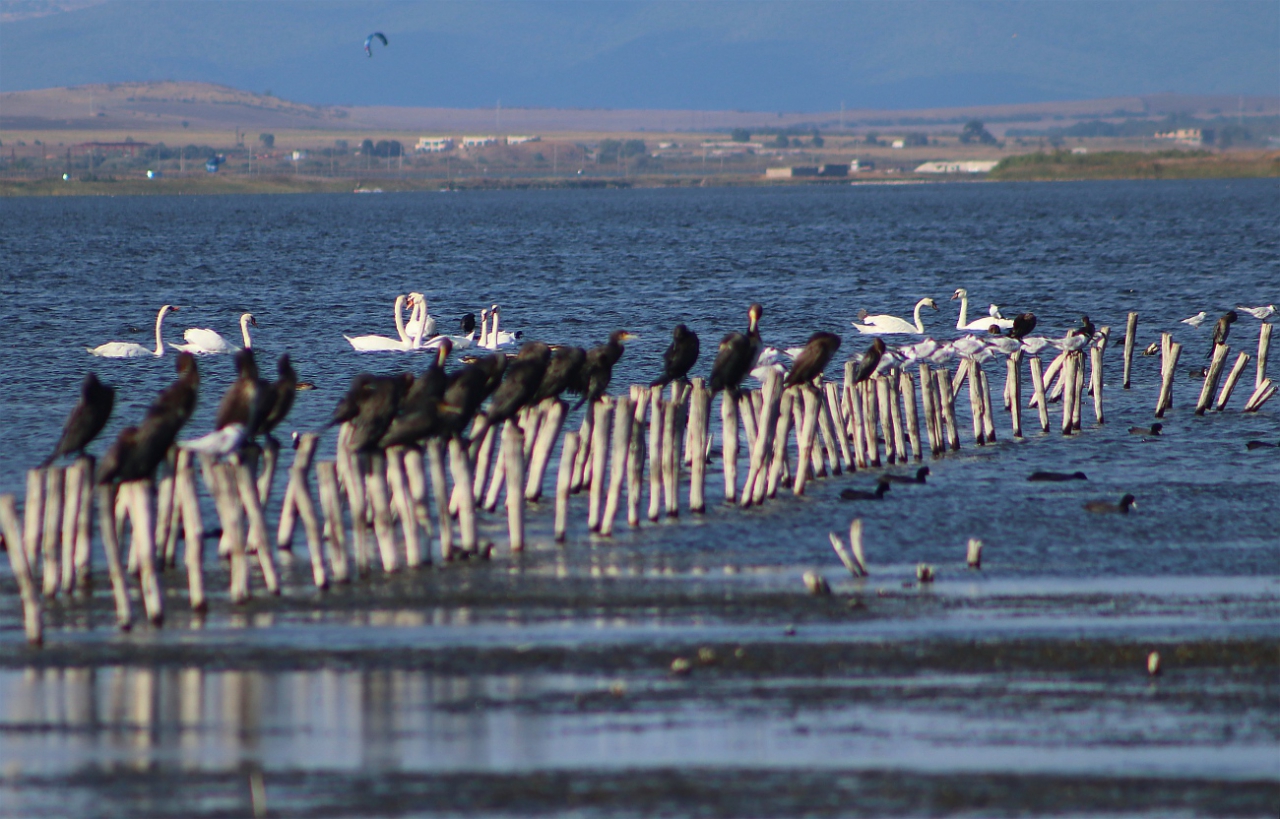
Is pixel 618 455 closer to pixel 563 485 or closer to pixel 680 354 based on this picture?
pixel 563 485

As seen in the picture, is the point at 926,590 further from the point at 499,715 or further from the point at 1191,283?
the point at 1191,283

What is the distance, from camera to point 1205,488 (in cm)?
1794

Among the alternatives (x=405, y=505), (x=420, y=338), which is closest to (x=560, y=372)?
(x=405, y=505)

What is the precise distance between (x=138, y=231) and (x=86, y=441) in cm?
9326

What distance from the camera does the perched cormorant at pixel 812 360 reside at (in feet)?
55.8

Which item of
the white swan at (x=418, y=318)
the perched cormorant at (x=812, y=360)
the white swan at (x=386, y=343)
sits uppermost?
the perched cormorant at (x=812, y=360)

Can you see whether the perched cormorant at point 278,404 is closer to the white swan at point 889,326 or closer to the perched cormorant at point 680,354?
the perched cormorant at point 680,354

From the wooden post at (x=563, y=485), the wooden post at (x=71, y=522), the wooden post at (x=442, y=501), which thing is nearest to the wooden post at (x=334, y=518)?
the wooden post at (x=442, y=501)

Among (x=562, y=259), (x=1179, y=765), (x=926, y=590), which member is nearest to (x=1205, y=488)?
(x=926, y=590)

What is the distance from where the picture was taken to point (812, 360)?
671 inches

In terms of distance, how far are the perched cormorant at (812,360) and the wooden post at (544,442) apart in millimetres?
2280

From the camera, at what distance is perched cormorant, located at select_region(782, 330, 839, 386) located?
1702cm

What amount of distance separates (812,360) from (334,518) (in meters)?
5.72

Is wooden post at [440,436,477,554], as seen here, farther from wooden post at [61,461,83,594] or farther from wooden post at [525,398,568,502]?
wooden post at [61,461,83,594]
